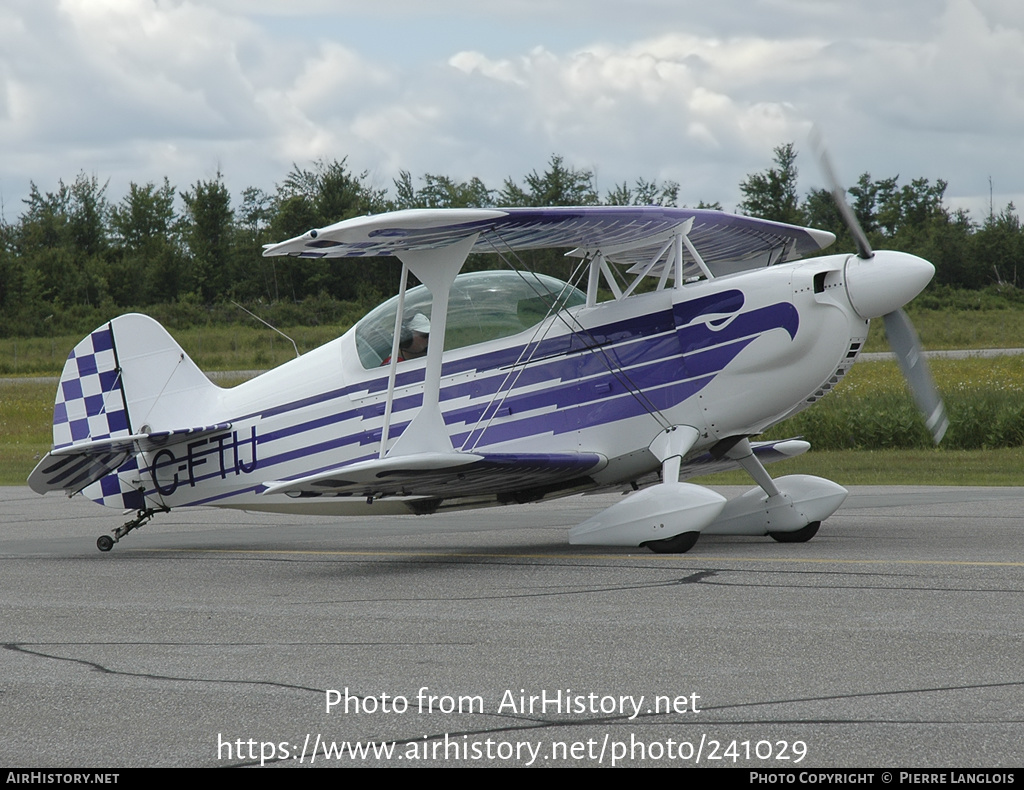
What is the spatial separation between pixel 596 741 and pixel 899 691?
1397 millimetres

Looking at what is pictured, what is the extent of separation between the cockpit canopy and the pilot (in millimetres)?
30

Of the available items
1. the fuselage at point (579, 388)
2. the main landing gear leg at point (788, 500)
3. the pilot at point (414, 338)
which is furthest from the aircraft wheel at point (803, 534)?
the pilot at point (414, 338)

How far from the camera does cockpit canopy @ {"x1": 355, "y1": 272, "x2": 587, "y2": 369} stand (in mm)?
10156

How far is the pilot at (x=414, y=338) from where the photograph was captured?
10.3m

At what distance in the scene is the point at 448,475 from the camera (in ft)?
29.7

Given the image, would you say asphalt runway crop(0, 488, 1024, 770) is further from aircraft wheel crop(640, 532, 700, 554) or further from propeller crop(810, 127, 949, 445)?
propeller crop(810, 127, 949, 445)

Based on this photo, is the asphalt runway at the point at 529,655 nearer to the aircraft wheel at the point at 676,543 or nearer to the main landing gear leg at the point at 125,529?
the aircraft wheel at the point at 676,543

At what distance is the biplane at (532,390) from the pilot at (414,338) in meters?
Result: 0.03

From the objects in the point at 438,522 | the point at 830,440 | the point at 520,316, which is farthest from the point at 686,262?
the point at 830,440

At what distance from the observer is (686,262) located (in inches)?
452

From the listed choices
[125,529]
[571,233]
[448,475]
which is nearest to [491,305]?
[571,233]

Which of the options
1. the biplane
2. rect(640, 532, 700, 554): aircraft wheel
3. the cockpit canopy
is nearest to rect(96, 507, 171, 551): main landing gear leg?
the biplane

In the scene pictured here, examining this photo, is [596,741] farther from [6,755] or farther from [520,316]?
[520,316]

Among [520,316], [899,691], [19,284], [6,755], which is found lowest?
[899,691]
